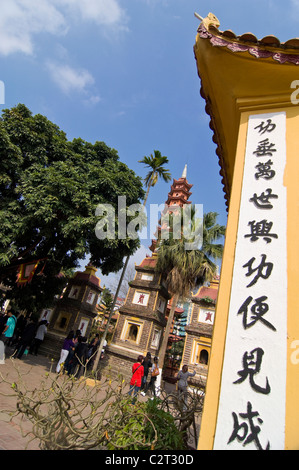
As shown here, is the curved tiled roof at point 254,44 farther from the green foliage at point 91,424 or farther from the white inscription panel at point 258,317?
the green foliage at point 91,424

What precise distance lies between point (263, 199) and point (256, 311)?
1.14 metres

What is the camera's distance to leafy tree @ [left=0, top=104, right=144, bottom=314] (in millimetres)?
8461

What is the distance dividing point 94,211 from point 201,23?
650cm

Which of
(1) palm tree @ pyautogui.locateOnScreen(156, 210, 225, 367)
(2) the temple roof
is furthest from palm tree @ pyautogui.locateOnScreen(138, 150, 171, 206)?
(2) the temple roof

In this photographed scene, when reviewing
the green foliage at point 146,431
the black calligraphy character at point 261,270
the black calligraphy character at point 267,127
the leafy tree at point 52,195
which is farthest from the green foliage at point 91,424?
the leafy tree at point 52,195

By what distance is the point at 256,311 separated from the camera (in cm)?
215

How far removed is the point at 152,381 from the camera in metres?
10.3

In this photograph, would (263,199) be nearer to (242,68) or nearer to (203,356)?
(242,68)

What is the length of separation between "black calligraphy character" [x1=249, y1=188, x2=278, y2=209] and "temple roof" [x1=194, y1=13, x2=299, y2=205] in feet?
4.13

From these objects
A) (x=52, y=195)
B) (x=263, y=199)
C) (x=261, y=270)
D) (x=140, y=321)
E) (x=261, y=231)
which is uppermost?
(x=52, y=195)

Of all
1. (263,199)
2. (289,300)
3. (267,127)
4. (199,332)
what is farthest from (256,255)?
(199,332)

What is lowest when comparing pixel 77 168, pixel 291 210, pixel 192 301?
pixel 291 210

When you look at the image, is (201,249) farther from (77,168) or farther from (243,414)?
(243,414)
